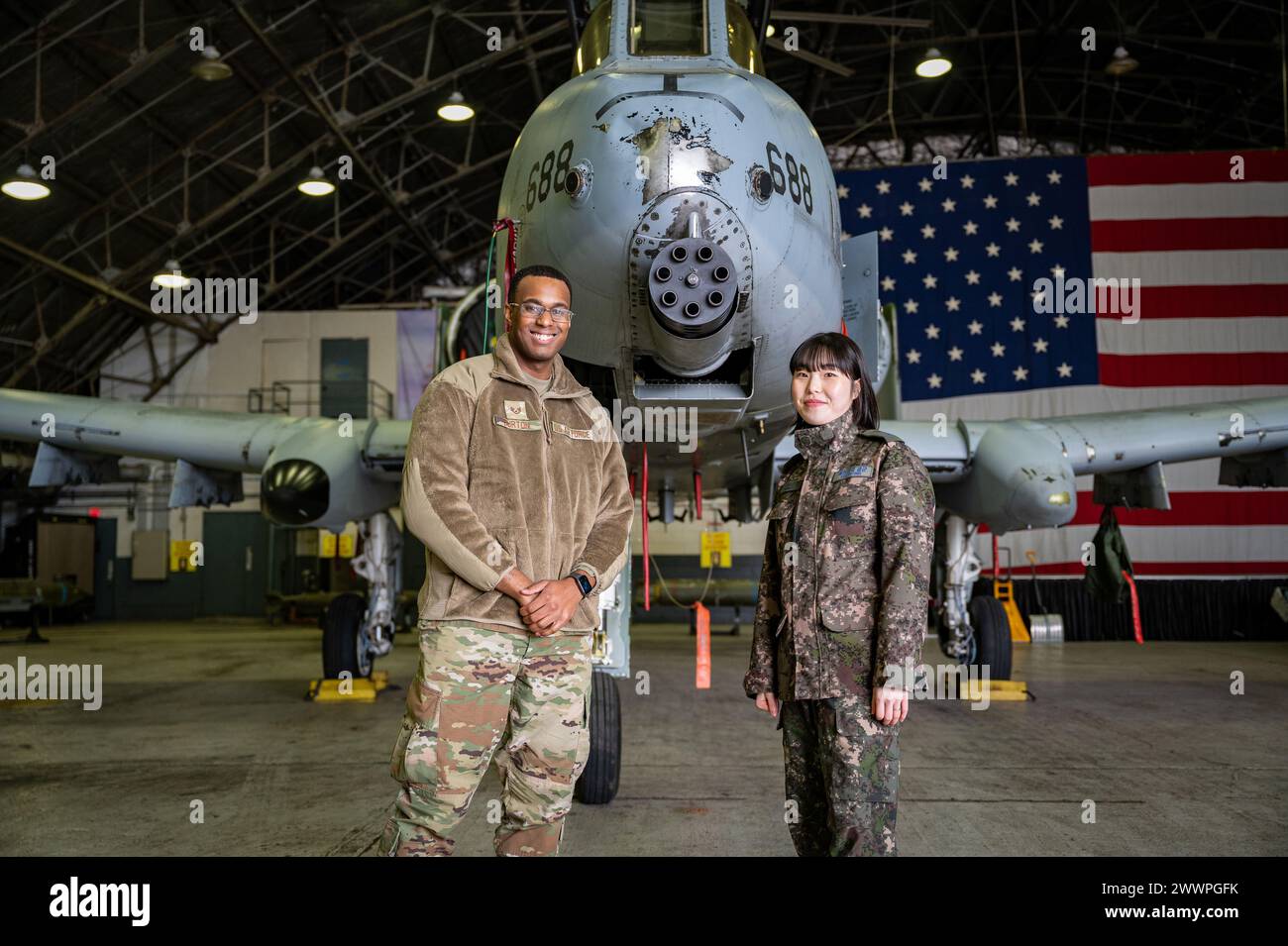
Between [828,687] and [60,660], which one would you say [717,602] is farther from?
[828,687]

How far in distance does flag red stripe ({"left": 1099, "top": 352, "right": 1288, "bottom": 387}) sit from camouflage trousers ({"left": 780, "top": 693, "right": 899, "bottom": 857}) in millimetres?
14989

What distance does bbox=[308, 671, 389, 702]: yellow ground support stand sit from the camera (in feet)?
26.9

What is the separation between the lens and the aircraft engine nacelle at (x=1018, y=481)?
679 centimetres

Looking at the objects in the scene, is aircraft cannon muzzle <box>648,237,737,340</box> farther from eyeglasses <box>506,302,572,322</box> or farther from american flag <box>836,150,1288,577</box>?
american flag <box>836,150,1288,577</box>

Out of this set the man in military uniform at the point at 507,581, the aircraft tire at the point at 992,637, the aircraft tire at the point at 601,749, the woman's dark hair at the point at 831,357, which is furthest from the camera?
the aircraft tire at the point at 992,637

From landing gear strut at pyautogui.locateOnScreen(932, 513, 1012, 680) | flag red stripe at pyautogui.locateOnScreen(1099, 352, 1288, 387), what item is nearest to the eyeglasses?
landing gear strut at pyautogui.locateOnScreen(932, 513, 1012, 680)

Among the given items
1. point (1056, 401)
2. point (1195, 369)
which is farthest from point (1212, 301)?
point (1056, 401)

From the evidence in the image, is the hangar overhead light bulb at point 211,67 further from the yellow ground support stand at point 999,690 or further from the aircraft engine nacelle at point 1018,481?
the yellow ground support stand at point 999,690

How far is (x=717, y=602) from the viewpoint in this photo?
611 inches

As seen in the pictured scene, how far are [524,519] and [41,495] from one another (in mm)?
23354

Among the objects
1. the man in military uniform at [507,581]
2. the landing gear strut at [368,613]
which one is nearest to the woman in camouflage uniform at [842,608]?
the man in military uniform at [507,581]

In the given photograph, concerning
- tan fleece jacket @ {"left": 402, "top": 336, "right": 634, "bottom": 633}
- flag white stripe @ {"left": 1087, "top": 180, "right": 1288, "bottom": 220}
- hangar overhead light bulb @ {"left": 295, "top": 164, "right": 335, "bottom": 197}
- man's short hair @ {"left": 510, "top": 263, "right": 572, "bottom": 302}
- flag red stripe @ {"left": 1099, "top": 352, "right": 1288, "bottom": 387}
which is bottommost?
tan fleece jacket @ {"left": 402, "top": 336, "right": 634, "bottom": 633}

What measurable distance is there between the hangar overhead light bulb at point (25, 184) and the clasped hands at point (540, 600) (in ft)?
43.6
